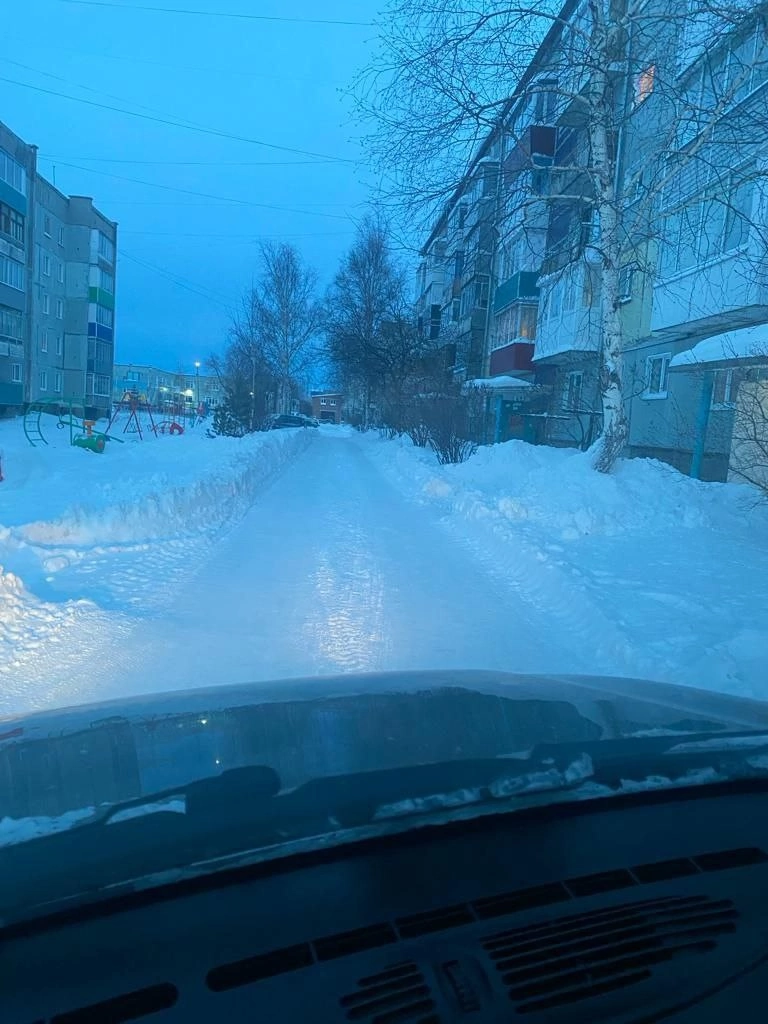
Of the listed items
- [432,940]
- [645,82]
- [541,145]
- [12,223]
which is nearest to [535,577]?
[432,940]

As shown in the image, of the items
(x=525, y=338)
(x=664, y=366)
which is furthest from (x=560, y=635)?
(x=525, y=338)

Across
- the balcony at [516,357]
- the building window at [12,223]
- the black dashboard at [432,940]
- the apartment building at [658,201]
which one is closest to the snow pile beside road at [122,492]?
the apartment building at [658,201]

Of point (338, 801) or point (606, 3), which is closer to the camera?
point (338, 801)

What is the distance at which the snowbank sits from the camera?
262 inches

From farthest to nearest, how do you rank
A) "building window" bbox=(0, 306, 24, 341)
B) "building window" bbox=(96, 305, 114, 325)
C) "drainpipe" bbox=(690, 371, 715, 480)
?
1. "building window" bbox=(96, 305, 114, 325)
2. "building window" bbox=(0, 306, 24, 341)
3. "drainpipe" bbox=(690, 371, 715, 480)

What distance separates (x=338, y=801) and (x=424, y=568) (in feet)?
24.7

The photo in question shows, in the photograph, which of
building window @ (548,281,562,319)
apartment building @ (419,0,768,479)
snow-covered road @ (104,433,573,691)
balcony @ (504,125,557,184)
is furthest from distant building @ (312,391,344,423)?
snow-covered road @ (104,433,573,691)

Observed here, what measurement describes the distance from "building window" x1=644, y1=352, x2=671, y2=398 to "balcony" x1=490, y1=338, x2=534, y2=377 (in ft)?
25.8

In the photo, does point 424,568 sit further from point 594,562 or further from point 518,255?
point 518,255

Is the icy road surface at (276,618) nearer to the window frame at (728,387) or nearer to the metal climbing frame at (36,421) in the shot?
the window frame at (728,387)

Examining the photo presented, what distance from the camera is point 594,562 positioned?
9.45 metres

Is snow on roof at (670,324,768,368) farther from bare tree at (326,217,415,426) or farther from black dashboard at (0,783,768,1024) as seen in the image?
bare tree at (326,217,415,426)

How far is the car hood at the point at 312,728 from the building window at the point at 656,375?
755 inches

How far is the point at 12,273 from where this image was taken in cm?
4872
